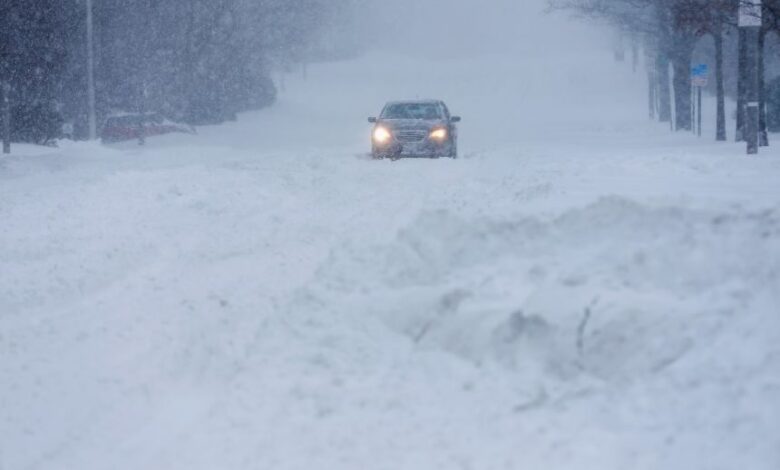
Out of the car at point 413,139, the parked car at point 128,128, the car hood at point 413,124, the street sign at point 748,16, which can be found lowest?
the car at point 413,139

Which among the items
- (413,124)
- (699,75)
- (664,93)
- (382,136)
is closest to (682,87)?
(664,93)

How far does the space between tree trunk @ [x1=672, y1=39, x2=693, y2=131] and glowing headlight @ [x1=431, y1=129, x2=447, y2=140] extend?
1505cm

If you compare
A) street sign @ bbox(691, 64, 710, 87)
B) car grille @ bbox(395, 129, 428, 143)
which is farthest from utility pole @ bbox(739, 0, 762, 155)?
street sign @ bbox(691, 64, 710, 87)

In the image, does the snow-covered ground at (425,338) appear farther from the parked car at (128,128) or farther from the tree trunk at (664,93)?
the tree trunk at (664,93)

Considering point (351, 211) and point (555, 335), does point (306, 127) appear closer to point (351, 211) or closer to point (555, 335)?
point (351, 211)

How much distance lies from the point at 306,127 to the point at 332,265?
41429 mm

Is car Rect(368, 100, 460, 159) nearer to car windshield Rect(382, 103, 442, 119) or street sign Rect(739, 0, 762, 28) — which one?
car windshield Rect(382, 103, 442, 119)

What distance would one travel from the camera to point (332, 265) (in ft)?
29.0

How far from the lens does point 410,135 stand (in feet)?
74.2

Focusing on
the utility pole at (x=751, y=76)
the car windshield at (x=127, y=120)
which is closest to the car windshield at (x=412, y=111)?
the utility pole at (x=751, y=76)

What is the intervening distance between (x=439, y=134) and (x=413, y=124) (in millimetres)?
587

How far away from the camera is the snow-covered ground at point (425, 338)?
6.25 meters

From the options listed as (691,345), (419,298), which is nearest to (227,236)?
(419,298)

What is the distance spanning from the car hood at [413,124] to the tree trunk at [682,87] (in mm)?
14797
